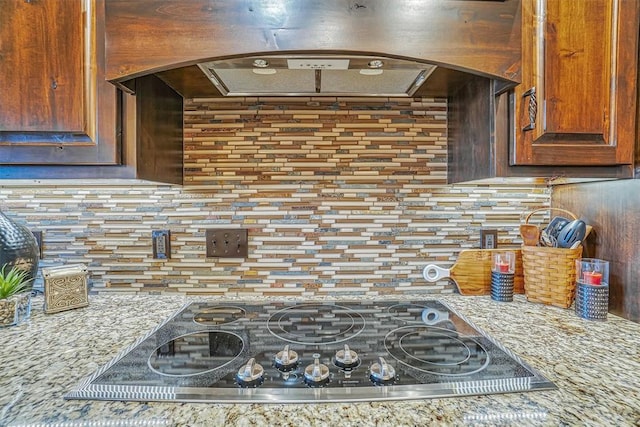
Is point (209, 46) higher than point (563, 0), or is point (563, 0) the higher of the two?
point (563, 0)

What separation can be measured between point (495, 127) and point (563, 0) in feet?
1.14

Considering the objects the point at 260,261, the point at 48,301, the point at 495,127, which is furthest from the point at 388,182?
the point at 48,301

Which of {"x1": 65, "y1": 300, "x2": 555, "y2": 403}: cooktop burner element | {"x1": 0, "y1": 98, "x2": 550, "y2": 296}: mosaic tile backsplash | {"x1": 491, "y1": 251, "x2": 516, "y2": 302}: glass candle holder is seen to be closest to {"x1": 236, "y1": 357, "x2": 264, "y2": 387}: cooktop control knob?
{"x1": 65, "y1": 300, "x2": 555, "y2": 403}: cooktop burner element

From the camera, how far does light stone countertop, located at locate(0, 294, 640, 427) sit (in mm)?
476

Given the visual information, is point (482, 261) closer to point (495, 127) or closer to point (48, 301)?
point (495, 127)

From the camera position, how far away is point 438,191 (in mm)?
1203

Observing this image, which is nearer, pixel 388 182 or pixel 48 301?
pixel 48 301

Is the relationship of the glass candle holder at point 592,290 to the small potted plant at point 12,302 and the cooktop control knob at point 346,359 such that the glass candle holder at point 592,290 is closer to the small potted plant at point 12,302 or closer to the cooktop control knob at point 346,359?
the cooktop control knob at point 346,359

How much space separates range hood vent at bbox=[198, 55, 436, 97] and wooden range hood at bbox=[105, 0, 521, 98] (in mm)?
52

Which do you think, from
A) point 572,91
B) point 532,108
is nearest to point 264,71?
point 532,108

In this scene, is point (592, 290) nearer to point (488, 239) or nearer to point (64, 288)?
point (488, 239)

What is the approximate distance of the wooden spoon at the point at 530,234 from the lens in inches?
40.8

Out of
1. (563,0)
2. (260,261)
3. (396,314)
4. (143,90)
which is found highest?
(563,0)

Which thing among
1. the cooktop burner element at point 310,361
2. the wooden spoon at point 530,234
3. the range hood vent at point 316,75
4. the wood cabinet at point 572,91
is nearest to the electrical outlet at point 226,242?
the cooktop burner element at point 310,361
